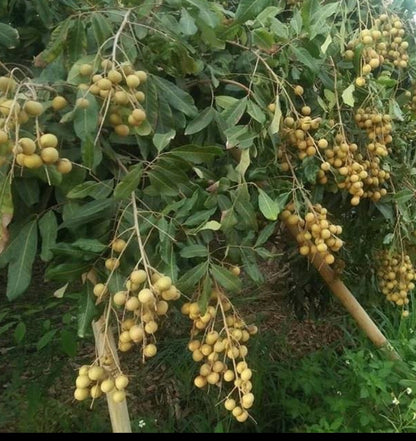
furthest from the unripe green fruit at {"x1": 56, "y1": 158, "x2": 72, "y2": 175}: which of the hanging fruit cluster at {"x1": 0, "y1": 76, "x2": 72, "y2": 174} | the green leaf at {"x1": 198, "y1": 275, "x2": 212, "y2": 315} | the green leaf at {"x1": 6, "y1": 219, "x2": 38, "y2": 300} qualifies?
the green leaf at {"x1": 198, "y1": 275, "x2": 212, "y2": 315}

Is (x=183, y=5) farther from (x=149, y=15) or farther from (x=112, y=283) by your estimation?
(x=112, y=283)

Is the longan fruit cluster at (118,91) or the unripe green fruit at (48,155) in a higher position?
the longan fruit cluster at (118,91)

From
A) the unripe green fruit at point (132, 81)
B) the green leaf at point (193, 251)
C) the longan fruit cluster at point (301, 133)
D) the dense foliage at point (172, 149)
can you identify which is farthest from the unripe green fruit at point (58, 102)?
the longan fruit cluster at point (301, 133)

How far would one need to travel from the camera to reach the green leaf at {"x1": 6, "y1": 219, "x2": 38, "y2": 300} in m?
0.97

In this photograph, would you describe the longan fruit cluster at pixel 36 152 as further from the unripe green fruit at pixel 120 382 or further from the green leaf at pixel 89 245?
the unripe green fruit at pixel 120 382

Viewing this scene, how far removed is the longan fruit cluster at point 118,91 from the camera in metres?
0.86

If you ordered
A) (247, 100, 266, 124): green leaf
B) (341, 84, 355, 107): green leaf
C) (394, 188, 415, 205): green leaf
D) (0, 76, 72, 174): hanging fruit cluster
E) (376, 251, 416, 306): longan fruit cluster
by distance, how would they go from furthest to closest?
(376, 251, 416, 306): longan fruit cluster
(394, 188, 415, 205): green leaf
(341, 84, 355, 107): green leaf
(247, 100, 266, 124): green leaf
(0, 76, 72, 174): hanging fruit cluster

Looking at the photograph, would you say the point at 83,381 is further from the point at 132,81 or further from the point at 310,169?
the point at 310,169

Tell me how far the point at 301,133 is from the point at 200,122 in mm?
301

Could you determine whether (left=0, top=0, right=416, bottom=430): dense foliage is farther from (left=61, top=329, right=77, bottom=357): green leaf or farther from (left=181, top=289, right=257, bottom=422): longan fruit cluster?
(left=61, top=329, right=77, bottom=357): green leaf

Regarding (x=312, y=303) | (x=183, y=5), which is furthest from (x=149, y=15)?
(x=312, y=303)

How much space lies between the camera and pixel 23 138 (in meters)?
0.79

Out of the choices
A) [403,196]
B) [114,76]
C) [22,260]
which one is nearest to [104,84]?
Answer: [114,76]

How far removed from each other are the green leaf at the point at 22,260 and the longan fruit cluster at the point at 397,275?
120 cm
